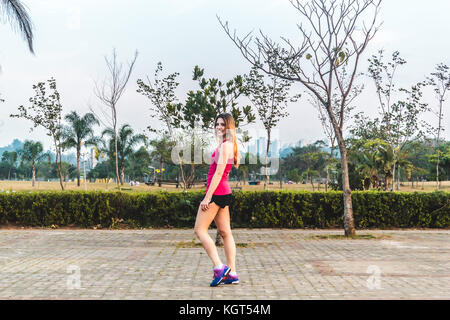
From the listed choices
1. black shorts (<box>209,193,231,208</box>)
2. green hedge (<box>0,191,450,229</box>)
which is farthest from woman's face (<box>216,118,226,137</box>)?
green hedge (<box>0,191,450,229</box>)

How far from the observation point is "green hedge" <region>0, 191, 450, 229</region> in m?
13.0

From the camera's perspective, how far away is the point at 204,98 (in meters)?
10.2

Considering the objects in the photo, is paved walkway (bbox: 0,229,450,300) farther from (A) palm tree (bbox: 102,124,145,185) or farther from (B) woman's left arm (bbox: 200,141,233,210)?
(A) palm tree (bbox: 102,124,145,185)

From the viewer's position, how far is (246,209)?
1310 cm

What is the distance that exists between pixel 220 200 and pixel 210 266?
2.08 m

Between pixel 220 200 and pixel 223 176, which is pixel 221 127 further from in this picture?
pixel 220 200

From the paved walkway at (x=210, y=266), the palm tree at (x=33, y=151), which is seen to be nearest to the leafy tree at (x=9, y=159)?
the palm tree at (x=33, y=151)

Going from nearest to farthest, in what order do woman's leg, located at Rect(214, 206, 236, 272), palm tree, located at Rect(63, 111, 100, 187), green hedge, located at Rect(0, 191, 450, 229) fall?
woman's leg, located at Rect(214, 206, 236, 272)
green hedge, located at Rect(0, 191, 450, 229)
palm tree, located at Rect(63, 111, 100, 187)

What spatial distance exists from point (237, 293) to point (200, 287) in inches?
21.4

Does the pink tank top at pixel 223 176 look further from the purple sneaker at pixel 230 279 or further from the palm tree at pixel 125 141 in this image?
the palm tree at pixel 125 141

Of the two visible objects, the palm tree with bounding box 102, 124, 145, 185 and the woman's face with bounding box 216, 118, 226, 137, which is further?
the palm tree with bounding box 102, 124, 145, 185

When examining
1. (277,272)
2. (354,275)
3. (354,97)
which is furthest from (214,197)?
(354,97)

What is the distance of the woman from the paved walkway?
27cm

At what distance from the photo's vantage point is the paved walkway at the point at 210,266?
5422 millimetres
